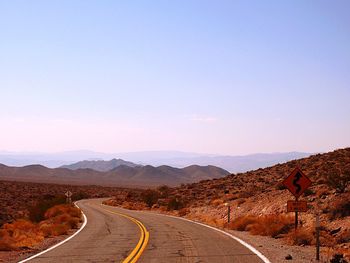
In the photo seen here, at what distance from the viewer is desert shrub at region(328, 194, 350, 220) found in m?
21.9

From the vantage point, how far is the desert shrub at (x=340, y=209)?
21.9m

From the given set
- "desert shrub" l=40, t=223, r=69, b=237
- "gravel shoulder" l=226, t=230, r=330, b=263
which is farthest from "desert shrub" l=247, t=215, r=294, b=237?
"desert shrub" l=40, t=223, r=69, b=237

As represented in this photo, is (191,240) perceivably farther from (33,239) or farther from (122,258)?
(33,239)

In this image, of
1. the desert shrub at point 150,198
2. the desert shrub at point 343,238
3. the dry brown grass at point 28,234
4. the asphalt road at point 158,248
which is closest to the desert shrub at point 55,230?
the dry brown grass at point 28,234

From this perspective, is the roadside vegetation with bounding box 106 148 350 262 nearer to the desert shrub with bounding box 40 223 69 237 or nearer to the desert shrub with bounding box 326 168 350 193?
the desert shrub with bounding box 326 168 350 193

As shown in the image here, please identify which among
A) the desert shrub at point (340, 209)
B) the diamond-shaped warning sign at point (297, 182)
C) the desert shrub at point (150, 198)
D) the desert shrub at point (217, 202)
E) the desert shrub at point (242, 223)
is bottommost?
the desert shrub at point (150, 198)

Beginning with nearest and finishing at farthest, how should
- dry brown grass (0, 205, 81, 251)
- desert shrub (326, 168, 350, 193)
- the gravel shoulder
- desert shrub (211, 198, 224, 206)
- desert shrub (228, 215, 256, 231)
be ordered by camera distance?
the gravel shoulder → dry brown grass (0, 205, 81, 251) → desert shrub (228, 215, 256, 231) → desert shrub (326, 168, 350, 193) → desert shrub (211, 198, 224, 206)

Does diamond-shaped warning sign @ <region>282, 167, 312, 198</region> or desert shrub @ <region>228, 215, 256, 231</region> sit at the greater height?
diamond-shaped warning sign @ <region>282, 167, 312, 198</region>

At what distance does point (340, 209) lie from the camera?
22.2 metres

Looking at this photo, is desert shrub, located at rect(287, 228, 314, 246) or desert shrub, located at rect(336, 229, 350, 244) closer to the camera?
desert shrub, located at rect(336, 229, 350, 244)

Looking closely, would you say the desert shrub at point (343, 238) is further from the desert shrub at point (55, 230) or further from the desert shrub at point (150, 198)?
the desert shrub at point (150, 198)

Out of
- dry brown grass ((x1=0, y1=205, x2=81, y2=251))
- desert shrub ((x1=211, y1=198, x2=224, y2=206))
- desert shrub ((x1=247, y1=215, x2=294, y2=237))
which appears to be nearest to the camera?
dry brown grass ((x1=0, y1=205, x2=81, y2=251))

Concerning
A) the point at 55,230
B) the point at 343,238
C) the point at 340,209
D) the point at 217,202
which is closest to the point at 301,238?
the point at 343,238

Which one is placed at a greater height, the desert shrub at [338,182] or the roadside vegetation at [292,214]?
the desert shrub at [338,182]
